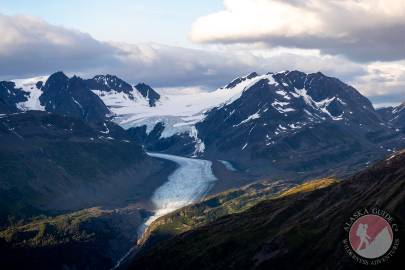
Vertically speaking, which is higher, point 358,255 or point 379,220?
point 379,220
